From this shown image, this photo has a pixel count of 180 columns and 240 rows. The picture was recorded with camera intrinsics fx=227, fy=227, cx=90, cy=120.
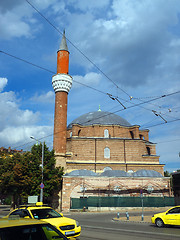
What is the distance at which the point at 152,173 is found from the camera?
34.9 meters

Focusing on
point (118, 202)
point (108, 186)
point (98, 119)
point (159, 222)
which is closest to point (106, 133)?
point (98, 119)

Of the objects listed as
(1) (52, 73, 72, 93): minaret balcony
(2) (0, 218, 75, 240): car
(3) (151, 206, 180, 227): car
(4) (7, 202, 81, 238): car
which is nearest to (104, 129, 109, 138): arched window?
(1) (52, 73, 72, 93): minaret balcony

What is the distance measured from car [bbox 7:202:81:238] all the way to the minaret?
25.1 meters

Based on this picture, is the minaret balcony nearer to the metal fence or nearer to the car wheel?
the metal fence

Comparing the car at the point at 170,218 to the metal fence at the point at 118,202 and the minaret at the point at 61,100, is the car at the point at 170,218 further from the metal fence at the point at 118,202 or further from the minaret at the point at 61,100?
the minaret at the point at 61,100

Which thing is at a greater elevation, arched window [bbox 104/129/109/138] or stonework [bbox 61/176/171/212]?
arched window [bbox 104/129/109/138]

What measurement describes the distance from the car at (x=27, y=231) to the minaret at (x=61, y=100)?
2994 cm

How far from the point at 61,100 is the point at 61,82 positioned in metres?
2.78

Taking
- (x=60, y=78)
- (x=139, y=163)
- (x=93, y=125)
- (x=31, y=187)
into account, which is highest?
(x=60, y=78)

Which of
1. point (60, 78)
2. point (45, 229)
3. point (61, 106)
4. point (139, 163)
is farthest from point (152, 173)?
point (45, 229)

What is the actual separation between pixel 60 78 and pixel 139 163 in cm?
2055

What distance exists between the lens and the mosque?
31.7 meters

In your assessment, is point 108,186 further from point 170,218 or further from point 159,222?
point 170,218

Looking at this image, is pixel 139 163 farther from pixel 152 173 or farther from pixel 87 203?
pixel 87 203
